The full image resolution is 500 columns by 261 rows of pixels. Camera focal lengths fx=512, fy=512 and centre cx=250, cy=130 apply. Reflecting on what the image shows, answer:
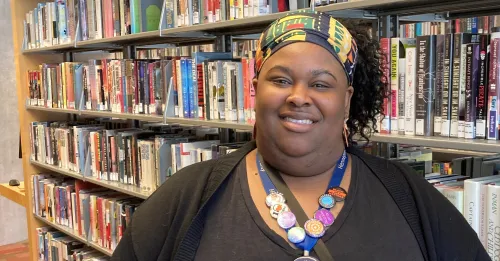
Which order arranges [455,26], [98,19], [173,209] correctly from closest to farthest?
[173,209], [455,26], [98,19]

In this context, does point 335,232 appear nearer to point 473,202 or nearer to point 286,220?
point 286,220

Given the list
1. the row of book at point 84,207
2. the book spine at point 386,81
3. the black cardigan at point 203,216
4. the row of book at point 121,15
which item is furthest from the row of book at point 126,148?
the black cardigan at point 203,216

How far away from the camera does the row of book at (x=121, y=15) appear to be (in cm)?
187

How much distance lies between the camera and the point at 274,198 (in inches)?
45.0

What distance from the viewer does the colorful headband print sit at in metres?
1.14

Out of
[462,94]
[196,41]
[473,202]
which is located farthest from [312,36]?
[196,41]

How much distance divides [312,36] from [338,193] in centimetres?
36

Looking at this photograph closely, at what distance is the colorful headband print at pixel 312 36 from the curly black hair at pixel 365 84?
12 centimetres

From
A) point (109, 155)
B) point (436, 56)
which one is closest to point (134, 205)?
point (109, 155)

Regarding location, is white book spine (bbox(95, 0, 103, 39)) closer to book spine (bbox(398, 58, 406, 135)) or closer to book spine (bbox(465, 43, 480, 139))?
book spine (bbox(398, 58, 406, 135))

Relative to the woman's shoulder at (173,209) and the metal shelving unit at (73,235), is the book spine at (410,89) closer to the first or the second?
Result: the woman's shoulder at (173,209)

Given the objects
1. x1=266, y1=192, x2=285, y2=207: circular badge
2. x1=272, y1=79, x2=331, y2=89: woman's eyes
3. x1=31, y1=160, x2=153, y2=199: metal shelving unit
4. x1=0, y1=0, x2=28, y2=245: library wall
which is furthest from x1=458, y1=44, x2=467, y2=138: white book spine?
x1=0, y1=0, x2=28, y2=245: library wall

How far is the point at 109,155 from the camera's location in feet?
8.93

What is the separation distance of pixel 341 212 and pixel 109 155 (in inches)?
73.1
